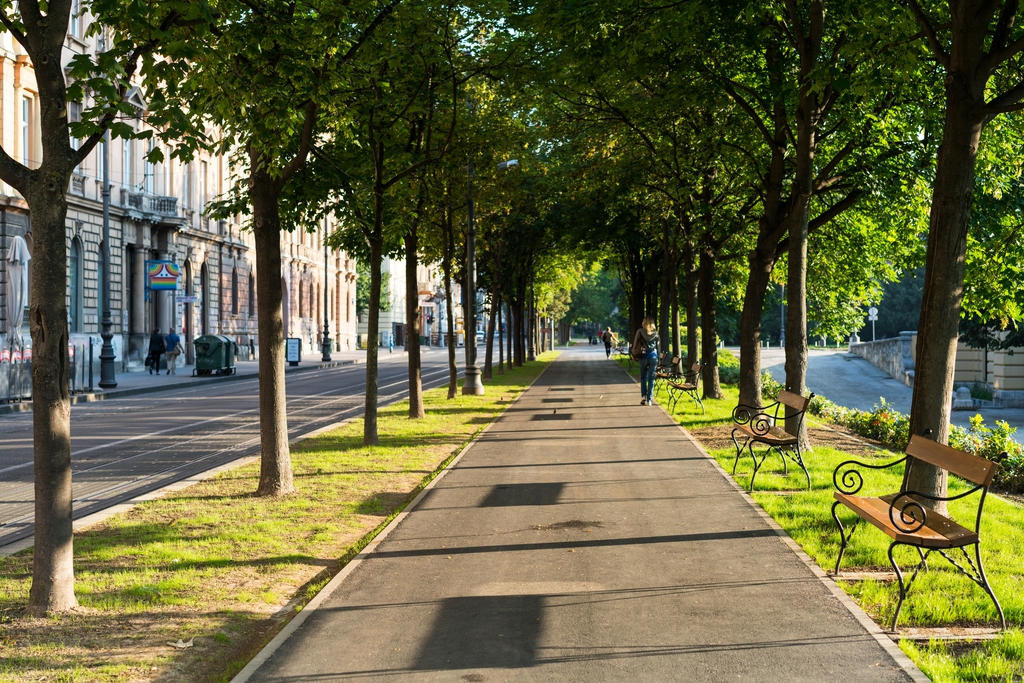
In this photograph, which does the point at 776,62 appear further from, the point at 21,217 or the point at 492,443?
the point at 21,217

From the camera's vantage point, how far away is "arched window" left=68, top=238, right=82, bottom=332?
3778cm

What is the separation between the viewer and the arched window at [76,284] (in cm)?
3778

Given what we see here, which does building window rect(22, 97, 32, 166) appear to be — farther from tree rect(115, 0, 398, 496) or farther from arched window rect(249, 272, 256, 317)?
tree rect(115, 0, 398, 496)

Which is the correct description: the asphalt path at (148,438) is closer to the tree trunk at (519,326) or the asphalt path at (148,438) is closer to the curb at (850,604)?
the curb at (850,604)

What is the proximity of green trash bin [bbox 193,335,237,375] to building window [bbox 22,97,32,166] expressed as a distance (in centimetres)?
894

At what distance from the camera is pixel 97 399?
1043 inches

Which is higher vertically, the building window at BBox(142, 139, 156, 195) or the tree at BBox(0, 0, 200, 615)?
the building window at BBox(142, 139, 156, 195)

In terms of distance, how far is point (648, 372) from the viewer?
21828 mm

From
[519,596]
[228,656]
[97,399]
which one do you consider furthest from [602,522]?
[97,399]

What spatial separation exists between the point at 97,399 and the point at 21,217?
10.6 m

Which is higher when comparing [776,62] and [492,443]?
[776,62]

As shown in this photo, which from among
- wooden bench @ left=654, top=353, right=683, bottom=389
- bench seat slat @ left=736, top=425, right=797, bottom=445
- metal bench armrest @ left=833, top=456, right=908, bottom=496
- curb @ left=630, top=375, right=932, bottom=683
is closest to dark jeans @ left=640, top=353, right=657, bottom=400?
wooden bench @ left=654, top=353, right=683, bottom=389

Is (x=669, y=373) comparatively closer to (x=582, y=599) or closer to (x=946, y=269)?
(x=946, y=269)

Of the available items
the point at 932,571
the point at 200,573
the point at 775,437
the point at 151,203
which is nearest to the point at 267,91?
the point at 200,573
